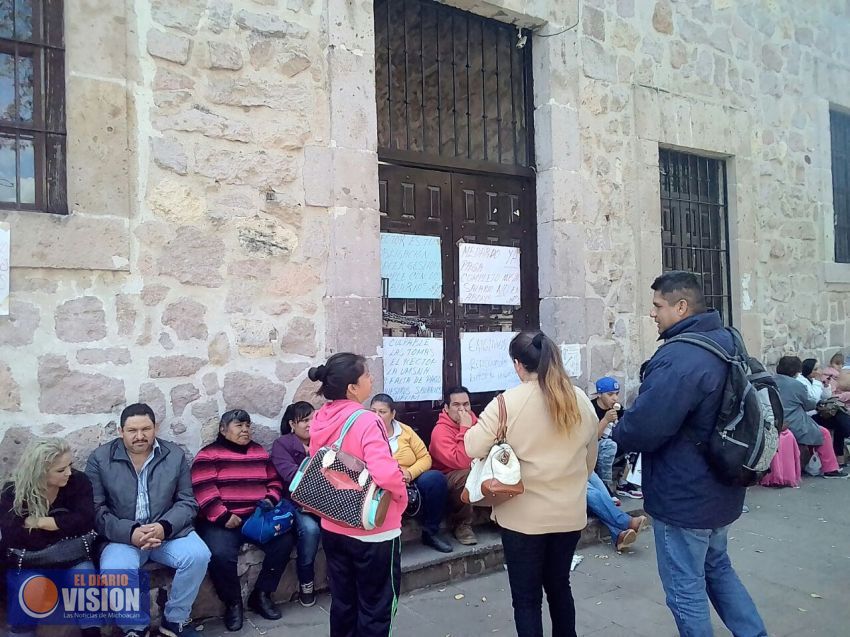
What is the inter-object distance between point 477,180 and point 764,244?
3.82 m

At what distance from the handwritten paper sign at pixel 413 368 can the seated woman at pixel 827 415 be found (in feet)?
14.7

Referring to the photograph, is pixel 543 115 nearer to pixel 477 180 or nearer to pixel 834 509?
pixel 477 180

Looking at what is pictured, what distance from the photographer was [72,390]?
3756 millimetres

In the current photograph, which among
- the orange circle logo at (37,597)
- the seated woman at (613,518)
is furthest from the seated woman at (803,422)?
the orange circle logo at (37,597)

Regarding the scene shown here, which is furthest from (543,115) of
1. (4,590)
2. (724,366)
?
(4,590)

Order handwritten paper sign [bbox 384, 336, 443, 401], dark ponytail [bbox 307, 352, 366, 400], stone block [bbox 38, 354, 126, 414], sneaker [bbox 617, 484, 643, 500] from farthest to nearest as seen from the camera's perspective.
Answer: sneaker [bbox 617, 484, 643, 500]
handwritten paper sign [bbox 384, 336, 443, 401]
stone block [bbox 38, 354, 126, 414]
dark ponytail [bbox 307, 352, 366, 400]

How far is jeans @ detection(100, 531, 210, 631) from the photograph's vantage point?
11.3 ft

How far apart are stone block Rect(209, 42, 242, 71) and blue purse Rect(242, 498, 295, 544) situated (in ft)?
8.70

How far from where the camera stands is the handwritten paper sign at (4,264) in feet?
11.7

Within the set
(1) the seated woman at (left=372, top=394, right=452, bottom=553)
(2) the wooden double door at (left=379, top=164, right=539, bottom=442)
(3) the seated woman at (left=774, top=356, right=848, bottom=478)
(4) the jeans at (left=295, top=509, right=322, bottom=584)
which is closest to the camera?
(4) the jeans at (left=295, top=509, right=322, bottom=584)

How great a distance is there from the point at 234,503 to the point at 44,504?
99cm

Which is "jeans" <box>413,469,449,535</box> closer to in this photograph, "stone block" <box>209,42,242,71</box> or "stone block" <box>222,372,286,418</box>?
"stone block" <box>222,372,286,418</box>

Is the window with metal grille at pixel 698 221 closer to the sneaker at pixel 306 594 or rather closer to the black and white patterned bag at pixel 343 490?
the sneaker at pixel 306 594

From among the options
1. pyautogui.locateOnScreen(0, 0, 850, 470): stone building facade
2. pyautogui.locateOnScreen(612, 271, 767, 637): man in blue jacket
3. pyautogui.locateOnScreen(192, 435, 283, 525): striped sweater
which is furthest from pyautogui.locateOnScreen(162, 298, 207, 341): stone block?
pyautogui.locateOnScreen(612, 271, 767, 637): man in blue jacket
